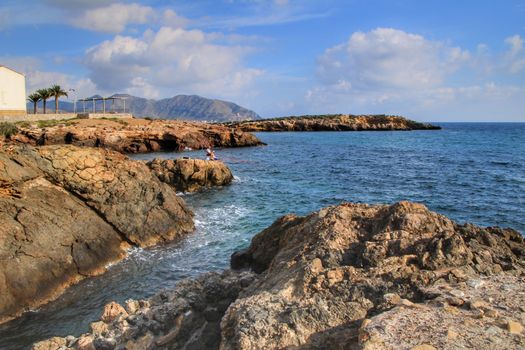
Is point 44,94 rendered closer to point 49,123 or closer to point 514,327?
point 49,123

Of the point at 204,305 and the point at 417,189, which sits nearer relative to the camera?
the point at 204,305

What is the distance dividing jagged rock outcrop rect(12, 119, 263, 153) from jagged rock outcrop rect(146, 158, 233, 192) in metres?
29.0

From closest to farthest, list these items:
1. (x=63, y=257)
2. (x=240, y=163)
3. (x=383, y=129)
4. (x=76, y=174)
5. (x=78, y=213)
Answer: (x=63, y=257) < (x=78, y=213) < (x=76, y=174) < (x=240, y=163) < (x=383, y=129)

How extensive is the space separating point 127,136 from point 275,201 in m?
41.6

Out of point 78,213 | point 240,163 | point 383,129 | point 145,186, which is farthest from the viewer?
point 383,129

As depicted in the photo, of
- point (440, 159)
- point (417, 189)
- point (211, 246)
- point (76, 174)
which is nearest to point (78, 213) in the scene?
point (76, 174)

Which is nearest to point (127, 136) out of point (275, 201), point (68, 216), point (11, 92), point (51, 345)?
point (11, 92)

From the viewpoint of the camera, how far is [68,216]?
17.9 meters

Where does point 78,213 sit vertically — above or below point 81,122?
below

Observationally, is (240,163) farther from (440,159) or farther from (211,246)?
(211,246)

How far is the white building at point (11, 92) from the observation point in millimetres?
66062

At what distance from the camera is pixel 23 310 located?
45.2 ft

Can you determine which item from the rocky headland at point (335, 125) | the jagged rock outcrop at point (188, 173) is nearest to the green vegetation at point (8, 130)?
the jagged rock outcrop at point (188, 173)

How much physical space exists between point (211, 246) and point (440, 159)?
166ft
